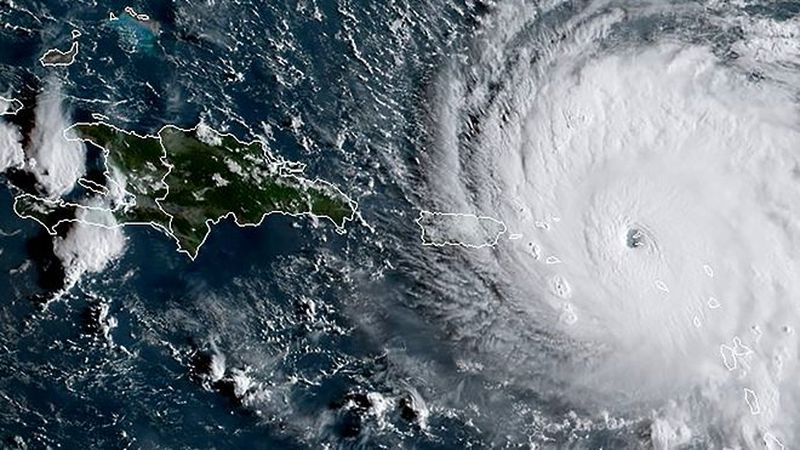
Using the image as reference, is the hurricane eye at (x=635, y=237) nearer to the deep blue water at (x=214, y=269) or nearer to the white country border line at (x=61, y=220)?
the deep blue water at (x=214, y=269)

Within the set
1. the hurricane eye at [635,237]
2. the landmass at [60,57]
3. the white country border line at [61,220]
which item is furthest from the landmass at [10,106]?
the hurricane eye at [635,237]

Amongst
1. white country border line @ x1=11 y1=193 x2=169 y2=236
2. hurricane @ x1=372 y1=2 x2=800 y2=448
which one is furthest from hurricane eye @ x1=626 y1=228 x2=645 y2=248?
white country border line @ x1=11 y1=193 x2=169 y2=236

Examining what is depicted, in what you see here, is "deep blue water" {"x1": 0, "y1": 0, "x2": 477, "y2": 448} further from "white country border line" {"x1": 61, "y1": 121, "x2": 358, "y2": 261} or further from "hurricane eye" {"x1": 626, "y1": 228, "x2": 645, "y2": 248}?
"hurricane eye" {"x1": 626, "y1": 228, "x2": 645, "y2": 248}

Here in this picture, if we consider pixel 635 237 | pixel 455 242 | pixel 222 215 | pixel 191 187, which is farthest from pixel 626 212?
pixel 191 187

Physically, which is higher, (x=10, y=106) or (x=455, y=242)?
(x=455, y=242)

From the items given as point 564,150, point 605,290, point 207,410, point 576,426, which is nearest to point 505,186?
point 564,150

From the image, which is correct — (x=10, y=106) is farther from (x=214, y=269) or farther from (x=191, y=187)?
(x=214, y=269)
